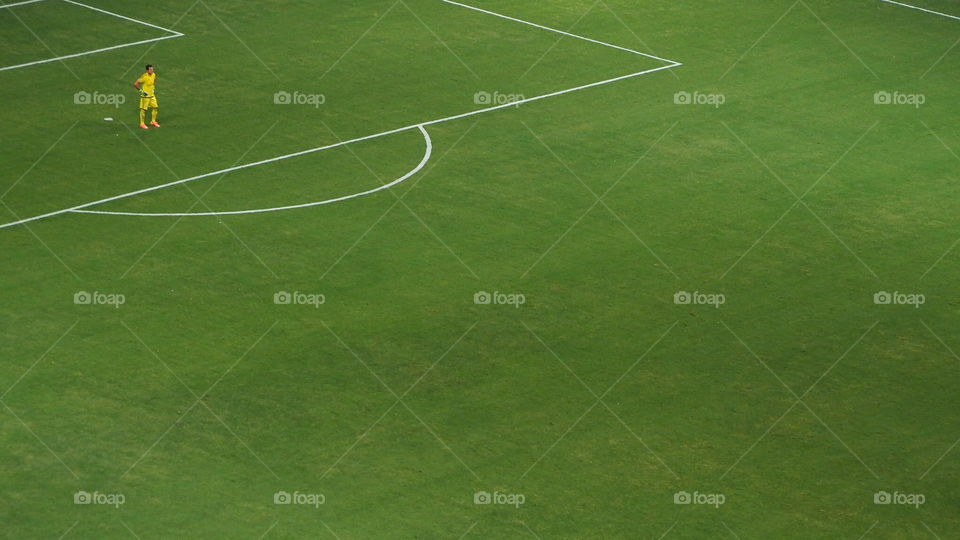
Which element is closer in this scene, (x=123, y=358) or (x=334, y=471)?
(x=334, y=471)

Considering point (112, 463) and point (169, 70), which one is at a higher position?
point (169, 70)

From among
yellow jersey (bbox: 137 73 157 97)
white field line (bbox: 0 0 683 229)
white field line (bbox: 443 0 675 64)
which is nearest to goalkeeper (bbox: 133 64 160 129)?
yellow jersey (bbox: 137 73 157 97)

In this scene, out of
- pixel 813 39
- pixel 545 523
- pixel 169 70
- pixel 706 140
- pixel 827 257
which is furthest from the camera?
pixel 813 39

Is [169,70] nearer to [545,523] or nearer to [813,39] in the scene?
[813,39]

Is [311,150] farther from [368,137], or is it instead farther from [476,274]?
[476,274]

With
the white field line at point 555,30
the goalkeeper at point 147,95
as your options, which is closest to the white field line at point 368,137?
the white field line at point 555,30

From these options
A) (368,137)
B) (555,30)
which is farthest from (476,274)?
(555,30)

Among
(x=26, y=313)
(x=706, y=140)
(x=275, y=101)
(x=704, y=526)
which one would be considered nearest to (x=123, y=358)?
(x=26, y=313)
